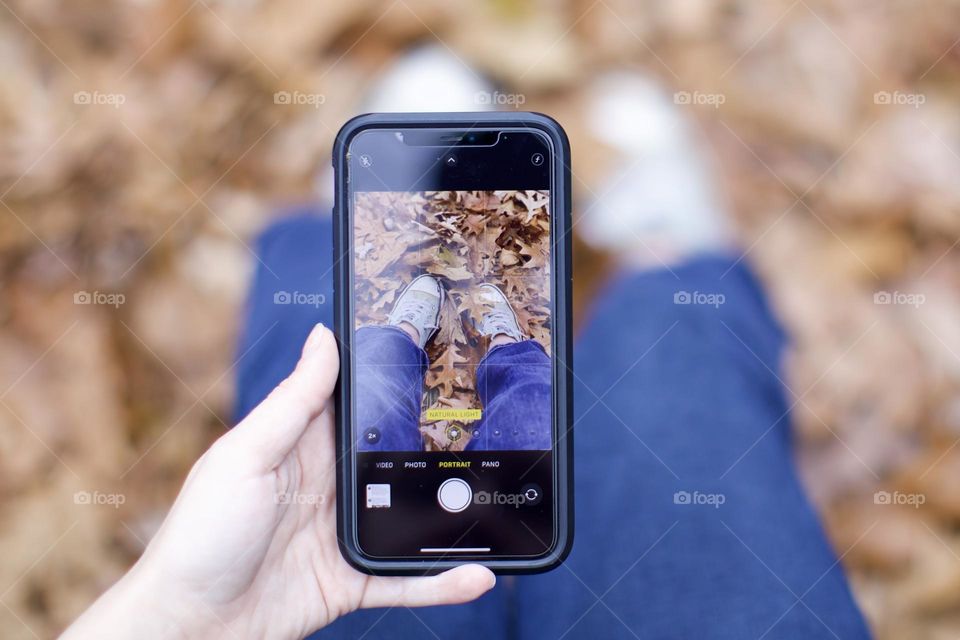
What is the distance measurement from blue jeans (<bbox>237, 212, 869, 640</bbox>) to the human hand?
0.45 ft

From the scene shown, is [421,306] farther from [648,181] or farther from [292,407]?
[648,181]

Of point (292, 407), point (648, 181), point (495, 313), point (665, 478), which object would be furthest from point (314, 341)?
point (648, 181)

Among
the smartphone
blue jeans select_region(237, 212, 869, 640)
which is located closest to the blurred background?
blue jeans select_region(237, 212, 869, 640)

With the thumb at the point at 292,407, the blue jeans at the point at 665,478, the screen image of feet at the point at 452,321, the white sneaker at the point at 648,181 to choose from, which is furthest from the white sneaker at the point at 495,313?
the white sneaker at the point at 648,181

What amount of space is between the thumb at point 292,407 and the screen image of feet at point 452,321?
3 cm

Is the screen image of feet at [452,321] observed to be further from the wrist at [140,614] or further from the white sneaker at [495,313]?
the wrist at [140,614]

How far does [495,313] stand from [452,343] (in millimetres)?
52

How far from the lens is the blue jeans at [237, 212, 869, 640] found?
0.81m

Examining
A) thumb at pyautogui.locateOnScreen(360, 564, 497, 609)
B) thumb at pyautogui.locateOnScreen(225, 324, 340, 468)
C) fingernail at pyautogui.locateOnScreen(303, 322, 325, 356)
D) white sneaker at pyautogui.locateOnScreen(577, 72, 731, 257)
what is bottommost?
thumb at pyautogui.locateOnScreen(360, 564, 497, 609)

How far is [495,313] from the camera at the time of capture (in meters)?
0.71

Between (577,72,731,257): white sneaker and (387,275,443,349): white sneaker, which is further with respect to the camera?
(577,72,731,257): white sneaker

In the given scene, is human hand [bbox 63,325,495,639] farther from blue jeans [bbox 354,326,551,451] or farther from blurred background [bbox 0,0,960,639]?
blurred background [bbox 0,0,960,639]

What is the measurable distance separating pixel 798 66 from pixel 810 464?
62cm

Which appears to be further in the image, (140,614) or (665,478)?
(665,478)
